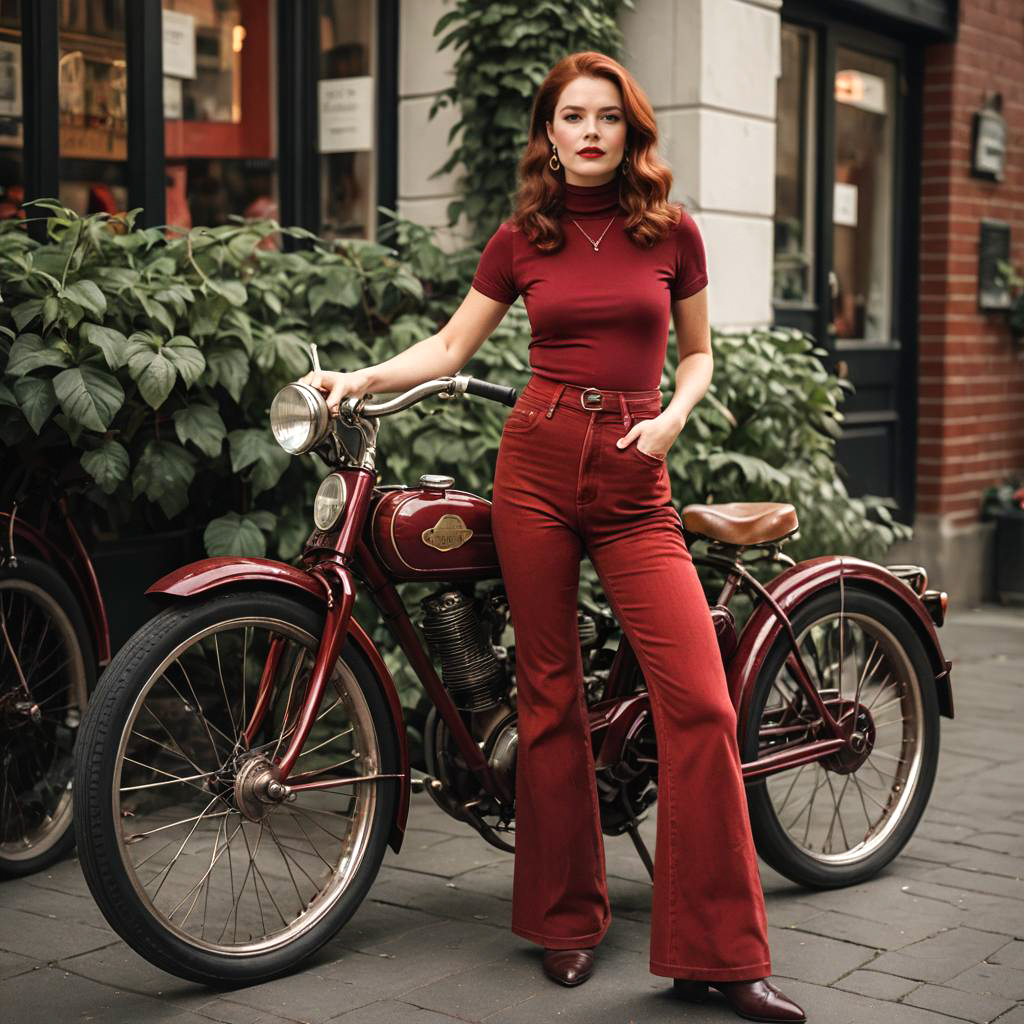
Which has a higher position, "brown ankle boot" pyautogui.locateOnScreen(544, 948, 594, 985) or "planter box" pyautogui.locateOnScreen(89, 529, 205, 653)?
"planter box" pyautogui.locateOnScreen(89, 529, 205, 653)

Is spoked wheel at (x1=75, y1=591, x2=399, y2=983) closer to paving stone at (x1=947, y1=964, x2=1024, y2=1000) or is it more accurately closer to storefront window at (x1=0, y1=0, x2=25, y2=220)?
paving stone at (x1=947, y1=964, x2=1024, y2=1000)

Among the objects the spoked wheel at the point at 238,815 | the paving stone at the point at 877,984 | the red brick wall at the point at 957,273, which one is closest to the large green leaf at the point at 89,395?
the spoked wheel at the point at 238,815

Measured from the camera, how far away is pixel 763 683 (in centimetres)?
393

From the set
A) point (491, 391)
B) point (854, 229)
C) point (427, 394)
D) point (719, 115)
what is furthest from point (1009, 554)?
point (427, 394)

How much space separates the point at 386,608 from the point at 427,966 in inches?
30.8

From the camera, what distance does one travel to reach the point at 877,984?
11.4 feet

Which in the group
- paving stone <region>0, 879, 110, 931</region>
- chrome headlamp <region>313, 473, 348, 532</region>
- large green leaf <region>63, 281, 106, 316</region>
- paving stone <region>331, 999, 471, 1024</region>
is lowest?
paving stone <region>0, 879, 110, 931</region>

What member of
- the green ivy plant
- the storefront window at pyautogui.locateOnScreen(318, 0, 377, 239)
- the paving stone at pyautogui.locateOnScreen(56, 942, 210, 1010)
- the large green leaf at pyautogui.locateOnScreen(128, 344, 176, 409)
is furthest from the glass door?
the paving stone at pyautogui.locateOnScreen(56, 942, 210, 1010)

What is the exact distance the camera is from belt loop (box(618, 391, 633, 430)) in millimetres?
3408

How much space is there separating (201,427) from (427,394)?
3.77 feet

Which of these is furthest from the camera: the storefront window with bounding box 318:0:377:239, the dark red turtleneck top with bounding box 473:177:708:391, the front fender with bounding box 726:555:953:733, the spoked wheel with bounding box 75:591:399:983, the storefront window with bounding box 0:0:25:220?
the storefront window with bounding box 318:0:377:239

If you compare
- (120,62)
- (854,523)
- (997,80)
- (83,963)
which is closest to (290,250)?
(120,62)

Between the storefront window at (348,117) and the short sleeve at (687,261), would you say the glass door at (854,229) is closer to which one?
the storefront window at (348,117)

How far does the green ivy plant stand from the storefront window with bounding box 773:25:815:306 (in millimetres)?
1810
